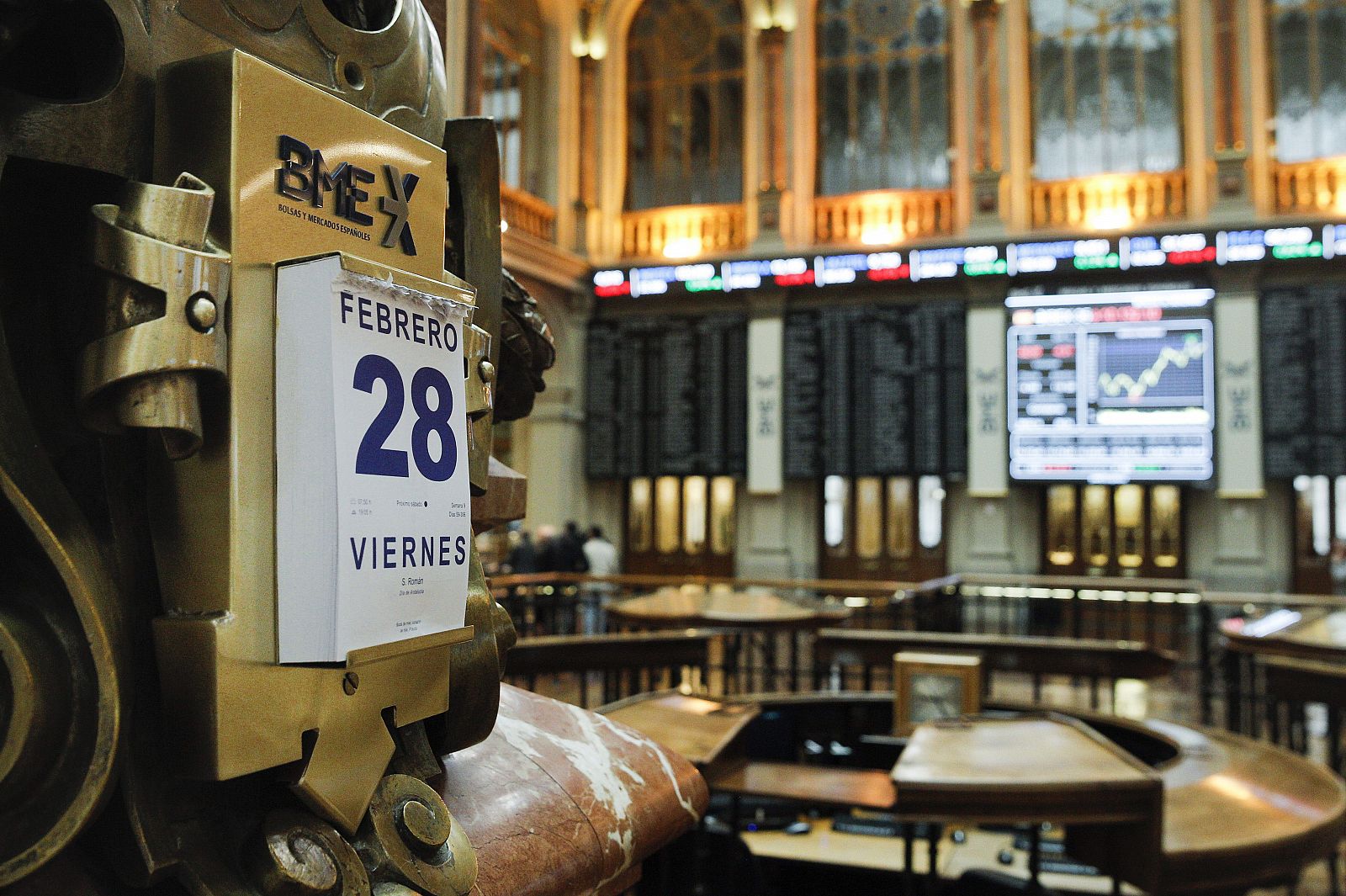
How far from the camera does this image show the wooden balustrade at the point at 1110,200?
11.1 metres

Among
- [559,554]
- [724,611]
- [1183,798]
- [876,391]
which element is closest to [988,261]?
[876,391]

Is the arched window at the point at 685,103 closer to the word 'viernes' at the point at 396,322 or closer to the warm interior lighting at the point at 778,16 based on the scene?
the warm interior lighting at the point at 778,16

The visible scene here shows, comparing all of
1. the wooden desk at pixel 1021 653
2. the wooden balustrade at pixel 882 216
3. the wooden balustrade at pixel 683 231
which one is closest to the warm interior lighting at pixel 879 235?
the wooden balustrade at pixel 882 216

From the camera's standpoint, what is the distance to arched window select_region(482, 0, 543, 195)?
40.4 ft

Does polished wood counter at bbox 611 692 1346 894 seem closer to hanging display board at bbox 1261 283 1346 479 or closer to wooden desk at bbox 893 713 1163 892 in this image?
wooden desk at bbox 893 713 1163 892

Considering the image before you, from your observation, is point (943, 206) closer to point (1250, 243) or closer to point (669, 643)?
point (1250, 243)

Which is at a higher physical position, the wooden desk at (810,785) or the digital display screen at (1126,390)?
the digital display screen at (1126,390)

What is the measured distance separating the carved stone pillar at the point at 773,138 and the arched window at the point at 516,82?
2.82 m

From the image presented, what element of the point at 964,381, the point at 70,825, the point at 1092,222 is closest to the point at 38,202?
the point at 70,825

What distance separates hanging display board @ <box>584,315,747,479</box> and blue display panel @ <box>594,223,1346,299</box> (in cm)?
48

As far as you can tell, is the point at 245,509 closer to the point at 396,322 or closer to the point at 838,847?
the point at 396,322

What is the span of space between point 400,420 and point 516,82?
42.8 ft

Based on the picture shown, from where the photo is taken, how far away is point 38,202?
1.79 ft

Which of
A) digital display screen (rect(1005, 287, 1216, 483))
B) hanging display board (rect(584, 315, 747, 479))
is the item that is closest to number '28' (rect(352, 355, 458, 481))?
digital display screen (rect(1005, 287, 1216, 483))
